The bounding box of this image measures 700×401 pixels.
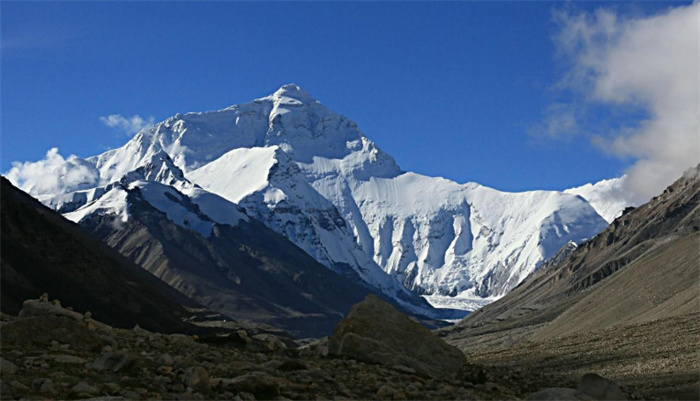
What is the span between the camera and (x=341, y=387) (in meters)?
21.9

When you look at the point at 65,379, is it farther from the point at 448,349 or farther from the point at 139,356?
the point at 448,349

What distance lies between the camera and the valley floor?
4147cm

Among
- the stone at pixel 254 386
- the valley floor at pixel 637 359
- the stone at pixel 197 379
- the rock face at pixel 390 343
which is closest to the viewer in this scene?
the stone at pixel 197 379

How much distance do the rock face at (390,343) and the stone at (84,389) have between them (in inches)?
445

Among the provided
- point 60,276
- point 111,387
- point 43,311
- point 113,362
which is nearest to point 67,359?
point 113,362

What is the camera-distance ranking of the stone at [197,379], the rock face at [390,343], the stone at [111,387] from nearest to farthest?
the stone at [111,387]
the stone at [197,379]
the rock face at [390,343]

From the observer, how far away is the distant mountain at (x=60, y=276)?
135 metres

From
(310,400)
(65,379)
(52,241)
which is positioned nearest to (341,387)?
(310,400)

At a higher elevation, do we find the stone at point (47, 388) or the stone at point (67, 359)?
the stone at point (67, 359)

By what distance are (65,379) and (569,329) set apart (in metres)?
126

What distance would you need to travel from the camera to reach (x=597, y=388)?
2403cm

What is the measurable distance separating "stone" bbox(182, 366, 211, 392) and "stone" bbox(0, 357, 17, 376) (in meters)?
3.60

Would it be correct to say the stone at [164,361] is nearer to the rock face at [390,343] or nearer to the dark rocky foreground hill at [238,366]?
the dark rocky foreground hill at [238,366]

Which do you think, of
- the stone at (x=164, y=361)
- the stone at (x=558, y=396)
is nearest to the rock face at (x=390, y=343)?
the stone at (x=558, y=396)
